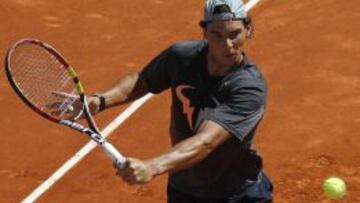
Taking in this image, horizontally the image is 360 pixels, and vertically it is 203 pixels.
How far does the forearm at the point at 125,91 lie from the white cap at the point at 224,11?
106 cm

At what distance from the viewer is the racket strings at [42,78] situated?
6.96 m

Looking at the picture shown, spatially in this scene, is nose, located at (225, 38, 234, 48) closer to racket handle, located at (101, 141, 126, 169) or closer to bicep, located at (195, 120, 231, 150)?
bicep, located at (195, 120, 231, 150)

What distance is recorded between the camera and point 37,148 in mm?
10242

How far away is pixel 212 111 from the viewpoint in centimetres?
557

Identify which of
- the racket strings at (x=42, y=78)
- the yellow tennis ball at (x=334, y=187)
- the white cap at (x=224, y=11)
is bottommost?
the yellow tennis ball at (x=334, y=187)

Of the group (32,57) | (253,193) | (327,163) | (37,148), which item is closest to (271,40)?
(327,163)

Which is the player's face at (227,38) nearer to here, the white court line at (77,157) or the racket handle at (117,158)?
the racket handle at (117,158)

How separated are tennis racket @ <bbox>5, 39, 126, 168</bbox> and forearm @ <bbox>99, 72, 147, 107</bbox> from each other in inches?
8.4

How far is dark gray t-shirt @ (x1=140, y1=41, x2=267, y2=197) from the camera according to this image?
18.2 feet

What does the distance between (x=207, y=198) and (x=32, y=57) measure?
2863 mm

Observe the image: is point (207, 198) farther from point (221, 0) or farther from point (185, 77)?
point (221, 0)

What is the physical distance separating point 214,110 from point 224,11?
2.17 feet

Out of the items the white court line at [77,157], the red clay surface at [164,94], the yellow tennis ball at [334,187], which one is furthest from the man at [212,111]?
the white court line at [77,157]

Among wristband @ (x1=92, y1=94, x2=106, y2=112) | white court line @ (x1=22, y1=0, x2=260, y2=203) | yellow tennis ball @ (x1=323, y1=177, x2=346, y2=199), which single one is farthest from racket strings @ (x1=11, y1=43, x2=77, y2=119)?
yellow tennis ball @ (x1=323, y1=177, x2=346, y2=199)
